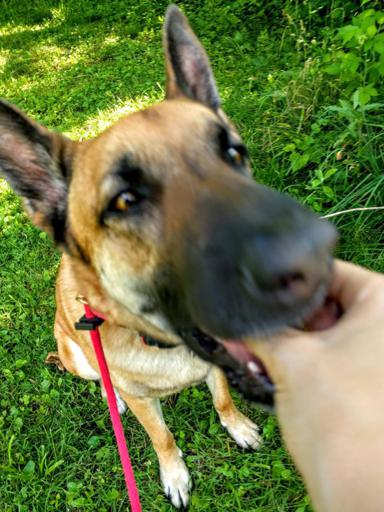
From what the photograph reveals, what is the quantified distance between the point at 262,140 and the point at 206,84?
2.27 meters

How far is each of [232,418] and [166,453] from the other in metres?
0.48

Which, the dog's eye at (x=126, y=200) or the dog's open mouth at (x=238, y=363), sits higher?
the dog's eye at (x=126, y=200)

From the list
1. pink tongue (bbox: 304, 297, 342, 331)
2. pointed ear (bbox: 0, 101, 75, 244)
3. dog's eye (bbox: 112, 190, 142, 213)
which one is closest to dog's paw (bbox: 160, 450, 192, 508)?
pointed ear (bbox: 0, 101, 75, 244)

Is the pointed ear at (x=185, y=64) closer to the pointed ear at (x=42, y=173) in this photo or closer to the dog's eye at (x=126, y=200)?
the pointed ear at (x=42, y=173)

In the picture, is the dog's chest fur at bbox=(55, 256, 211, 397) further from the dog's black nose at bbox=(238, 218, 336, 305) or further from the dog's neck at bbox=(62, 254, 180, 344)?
the dog's black nose at bbox=(238, 218, 336, 305)

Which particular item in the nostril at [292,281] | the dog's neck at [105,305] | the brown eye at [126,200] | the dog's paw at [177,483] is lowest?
the dog's paw at [177,483]

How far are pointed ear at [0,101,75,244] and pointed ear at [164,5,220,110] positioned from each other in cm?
59

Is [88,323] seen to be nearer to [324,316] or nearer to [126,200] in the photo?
[126,200]

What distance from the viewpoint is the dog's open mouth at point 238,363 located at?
1.69 metres

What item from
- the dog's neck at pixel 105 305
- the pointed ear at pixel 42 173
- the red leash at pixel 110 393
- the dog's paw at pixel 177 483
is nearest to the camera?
the pointed ear at pixel 42 173

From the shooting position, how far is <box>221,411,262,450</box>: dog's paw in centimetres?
303

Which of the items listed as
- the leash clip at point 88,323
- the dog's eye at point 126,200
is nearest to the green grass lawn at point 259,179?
the leash clip at point 88,323

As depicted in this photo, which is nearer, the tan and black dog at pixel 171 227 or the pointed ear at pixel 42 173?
the tan and black dog at pixel 171 227

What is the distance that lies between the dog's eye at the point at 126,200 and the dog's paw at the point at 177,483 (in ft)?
6.21
